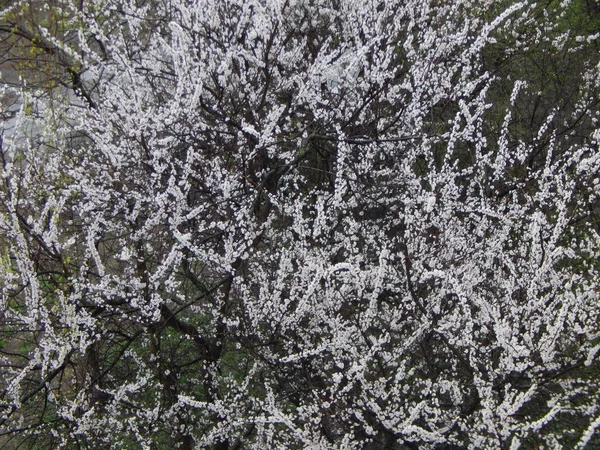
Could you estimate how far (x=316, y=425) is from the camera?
4000 millimetres

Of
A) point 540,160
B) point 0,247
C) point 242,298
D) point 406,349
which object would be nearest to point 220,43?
point 242,298

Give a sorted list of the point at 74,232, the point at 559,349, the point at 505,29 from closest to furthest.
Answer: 1. the point at 559,349
2. the point at 74,232
3. the point at 505,29

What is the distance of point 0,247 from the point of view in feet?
16.5

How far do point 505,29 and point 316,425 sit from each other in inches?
235

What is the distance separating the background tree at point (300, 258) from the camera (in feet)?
12.8

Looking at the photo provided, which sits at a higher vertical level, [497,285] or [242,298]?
[497,285]

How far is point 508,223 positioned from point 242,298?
1992mm

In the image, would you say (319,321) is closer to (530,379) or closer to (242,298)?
(242,298)

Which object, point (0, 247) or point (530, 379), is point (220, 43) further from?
point (530, 379)

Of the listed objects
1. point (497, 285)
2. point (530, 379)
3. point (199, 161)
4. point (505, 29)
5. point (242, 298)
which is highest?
point (505, 29)

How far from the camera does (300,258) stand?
4.87m

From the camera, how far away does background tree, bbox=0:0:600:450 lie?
3893 mm

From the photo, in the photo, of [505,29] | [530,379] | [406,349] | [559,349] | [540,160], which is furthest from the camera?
[505,29]

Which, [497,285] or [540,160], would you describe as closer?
[497,285]
